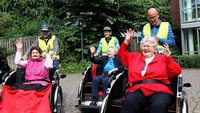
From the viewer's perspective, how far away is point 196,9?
2288 centimetres

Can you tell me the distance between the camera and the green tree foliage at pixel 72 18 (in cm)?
1773

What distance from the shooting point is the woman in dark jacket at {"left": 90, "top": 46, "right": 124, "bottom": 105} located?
7190 millimetres

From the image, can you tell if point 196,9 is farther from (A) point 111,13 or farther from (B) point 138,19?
(A) point 111,13

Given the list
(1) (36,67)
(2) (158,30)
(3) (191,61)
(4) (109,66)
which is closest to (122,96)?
(2) (158,30)

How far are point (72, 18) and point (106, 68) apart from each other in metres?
11.2

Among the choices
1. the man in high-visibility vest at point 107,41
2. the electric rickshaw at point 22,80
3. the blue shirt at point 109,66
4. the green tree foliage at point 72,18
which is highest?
the green tree foliage at point 72,18

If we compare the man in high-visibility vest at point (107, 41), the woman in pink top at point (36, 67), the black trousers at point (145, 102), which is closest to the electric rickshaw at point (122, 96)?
the black trousers at point (145, 102)

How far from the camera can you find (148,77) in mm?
5105

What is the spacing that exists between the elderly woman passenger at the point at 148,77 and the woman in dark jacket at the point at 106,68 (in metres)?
1.79

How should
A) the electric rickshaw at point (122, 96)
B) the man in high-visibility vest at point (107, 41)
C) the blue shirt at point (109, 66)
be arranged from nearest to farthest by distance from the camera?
the electric rickshaw at point (122, 96), the blue shirt at point (109, 66), the man in high-visibility vest at point (107, 41)

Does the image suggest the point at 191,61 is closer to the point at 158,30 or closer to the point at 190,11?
the point at 190,11

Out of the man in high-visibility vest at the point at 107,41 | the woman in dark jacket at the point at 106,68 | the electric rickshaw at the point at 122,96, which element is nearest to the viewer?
the electric rickshaw at the point at 122,96

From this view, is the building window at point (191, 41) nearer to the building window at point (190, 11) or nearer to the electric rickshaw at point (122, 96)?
the building window at point (190, 11)

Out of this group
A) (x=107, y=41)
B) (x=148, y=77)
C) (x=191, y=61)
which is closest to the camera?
(x=148, y=77)
